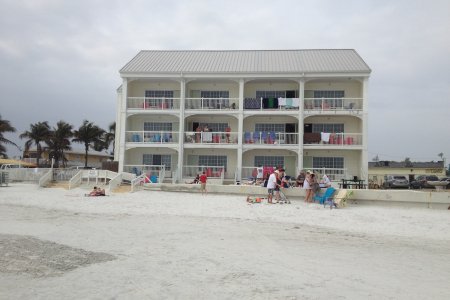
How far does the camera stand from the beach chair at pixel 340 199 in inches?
678

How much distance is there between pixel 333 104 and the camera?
28906 millimetres

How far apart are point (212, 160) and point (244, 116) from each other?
4041 mm

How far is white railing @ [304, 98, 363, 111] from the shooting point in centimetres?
2855

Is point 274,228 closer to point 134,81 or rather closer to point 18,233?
point 18,233

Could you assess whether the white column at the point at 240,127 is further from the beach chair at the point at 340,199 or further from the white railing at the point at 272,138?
the beach chair at the point at 340,199

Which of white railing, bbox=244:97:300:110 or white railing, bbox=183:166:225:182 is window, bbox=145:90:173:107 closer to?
white railing, bbox=183:166:225:182

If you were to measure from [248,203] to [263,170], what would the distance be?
942 cm

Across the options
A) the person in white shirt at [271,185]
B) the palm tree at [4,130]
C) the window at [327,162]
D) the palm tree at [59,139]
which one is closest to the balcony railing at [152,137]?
the window at [327,162]

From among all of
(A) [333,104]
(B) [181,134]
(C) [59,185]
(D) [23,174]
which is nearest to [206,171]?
(B) [181,134]

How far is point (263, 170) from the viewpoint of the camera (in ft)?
89.0

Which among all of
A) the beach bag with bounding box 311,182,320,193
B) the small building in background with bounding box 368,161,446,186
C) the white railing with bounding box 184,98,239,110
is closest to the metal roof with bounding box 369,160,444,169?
the small building in background with bounding box 368,161,446,186

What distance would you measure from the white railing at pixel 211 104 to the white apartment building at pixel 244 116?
0.07 meters

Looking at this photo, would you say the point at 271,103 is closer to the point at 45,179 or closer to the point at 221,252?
the point at 45,179

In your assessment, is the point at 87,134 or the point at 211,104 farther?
the point at 87,134
